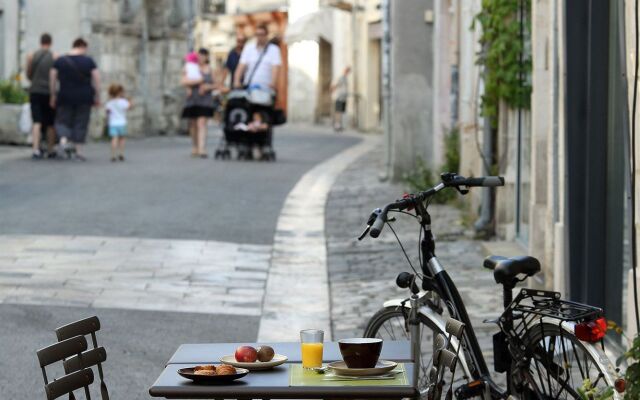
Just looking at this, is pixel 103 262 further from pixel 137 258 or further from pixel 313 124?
pixel 313 124

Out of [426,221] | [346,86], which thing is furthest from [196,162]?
[346,86]

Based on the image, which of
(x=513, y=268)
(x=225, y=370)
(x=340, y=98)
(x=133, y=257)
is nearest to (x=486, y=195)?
(x=133, y=257)

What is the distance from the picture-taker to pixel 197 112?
23.8 metres

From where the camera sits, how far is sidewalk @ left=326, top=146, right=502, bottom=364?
359 inches

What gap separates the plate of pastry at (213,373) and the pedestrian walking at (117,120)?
18.6 meters

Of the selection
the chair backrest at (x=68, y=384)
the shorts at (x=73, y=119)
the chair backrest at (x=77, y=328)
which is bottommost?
the chair backrest at (x=68, y=384)

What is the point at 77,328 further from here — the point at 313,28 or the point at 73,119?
the point at 313,28

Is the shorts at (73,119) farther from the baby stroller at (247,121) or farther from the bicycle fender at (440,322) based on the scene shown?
the bicycle fender at (440,322)

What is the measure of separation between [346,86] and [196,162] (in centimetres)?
2382

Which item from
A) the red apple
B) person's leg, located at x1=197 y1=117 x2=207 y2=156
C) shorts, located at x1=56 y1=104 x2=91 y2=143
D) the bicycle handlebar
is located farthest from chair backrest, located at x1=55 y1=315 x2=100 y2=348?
person's leg, located at x1=197 y1=117 x2=207 y2=156

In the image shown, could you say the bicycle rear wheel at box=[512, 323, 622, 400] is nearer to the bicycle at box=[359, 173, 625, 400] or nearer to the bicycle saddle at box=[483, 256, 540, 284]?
the bicycle at box=[359, 173, 625, 400]

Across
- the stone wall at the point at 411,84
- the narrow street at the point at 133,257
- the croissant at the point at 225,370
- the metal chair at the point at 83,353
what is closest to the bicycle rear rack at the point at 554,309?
the croissant at the point at 225,370

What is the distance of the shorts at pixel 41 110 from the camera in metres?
22.7

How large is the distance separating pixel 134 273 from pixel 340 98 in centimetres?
3366
